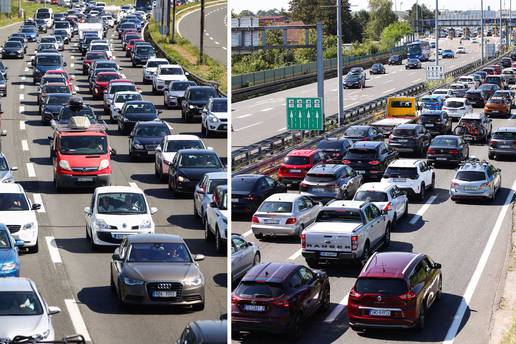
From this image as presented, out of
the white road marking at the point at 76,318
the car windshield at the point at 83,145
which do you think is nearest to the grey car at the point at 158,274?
the white road marking at the point at 76,318

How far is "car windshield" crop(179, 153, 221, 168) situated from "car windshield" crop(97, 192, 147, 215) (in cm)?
648

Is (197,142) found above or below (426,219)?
above

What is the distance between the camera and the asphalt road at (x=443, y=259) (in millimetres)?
20109

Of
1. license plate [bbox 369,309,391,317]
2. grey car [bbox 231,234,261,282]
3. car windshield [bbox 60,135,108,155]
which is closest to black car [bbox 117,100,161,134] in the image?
car windshield [bbox 60,135,108,155]

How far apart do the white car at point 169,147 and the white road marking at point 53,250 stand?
9.27 m

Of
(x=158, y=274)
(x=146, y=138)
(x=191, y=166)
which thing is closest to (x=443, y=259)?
(x=158, y=274)

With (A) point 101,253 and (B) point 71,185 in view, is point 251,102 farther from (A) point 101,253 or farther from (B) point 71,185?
(A) point 101,253

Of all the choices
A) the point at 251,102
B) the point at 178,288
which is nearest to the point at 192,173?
the point at 178,288

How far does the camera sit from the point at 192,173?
3469cm

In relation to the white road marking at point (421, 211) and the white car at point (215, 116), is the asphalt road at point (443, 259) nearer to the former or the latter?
the white road marking at point (421, 211)

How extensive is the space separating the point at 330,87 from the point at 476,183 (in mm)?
64325

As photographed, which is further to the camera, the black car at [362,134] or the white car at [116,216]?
the black car at [362,134]

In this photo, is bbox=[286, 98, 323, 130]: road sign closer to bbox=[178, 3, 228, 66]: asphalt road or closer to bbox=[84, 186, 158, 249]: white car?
bbox=[84, 186, 158, 249]: white car

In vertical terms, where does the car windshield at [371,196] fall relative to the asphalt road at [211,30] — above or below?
below
